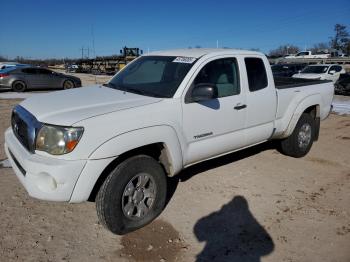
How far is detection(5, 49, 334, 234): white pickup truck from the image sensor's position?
3.09 m

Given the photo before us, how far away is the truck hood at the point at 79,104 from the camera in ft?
10.5

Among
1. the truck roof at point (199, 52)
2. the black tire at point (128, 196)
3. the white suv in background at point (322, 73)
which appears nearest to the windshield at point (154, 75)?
the truck roof at point (199, 52)

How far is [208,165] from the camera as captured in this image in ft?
18.3

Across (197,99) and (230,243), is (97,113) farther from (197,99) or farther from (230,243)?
(230,243)

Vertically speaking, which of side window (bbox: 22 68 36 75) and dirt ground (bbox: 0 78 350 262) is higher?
side window (bbox: 22 68 36 75)

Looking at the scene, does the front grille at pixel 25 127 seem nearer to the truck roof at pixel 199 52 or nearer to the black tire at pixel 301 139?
the truck roof at pixel 199 52

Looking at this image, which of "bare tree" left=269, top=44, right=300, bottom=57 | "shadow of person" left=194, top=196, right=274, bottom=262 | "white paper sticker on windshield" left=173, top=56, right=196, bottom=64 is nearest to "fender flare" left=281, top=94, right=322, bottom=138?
"shadow of person" left=194, top=196, right=274, bottom=262

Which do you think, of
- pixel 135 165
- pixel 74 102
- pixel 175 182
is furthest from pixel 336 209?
pixel 74 102

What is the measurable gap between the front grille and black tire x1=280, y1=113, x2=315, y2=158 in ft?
13.8

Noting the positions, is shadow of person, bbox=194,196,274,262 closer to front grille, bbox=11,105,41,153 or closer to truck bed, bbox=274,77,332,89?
front grille, bbox=11,105,41,153

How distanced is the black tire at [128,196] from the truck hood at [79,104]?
582mm

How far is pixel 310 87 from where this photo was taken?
586 cm

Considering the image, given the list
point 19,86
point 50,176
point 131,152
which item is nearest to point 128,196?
point 131,152

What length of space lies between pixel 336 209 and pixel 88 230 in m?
2.95
